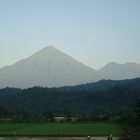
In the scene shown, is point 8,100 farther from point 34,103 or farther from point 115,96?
point 115,96

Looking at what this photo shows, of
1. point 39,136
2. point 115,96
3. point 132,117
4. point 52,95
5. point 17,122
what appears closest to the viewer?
point 39,136

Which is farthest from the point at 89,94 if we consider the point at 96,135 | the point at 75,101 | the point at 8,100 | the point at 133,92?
the point at 96,135

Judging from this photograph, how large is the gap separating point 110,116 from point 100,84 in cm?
10921

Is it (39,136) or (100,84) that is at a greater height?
(100,84)

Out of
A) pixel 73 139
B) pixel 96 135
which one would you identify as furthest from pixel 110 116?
pixel 73 139

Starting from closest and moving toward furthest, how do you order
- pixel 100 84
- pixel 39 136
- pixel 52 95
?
pixel 39 136, pixel 52 95, pixel 100 84

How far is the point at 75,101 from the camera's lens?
8131 centimetres

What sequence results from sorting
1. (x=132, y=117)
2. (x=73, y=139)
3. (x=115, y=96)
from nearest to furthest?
(x=73, y=139) → (x=132, y=117) → (x=115, y=96)

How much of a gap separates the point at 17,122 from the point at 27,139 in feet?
71.6

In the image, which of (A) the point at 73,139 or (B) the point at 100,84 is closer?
(A) the point at 73,139

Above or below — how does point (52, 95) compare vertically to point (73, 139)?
above

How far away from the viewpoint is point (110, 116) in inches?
2116

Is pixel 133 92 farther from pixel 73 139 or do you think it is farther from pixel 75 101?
pixel 73 139

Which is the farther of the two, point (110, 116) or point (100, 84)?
point (100, 84)
